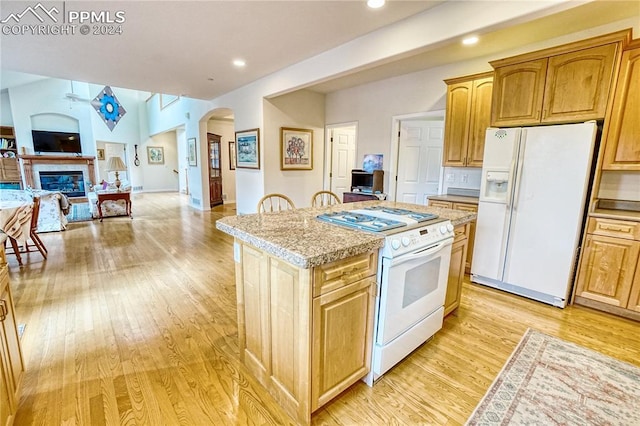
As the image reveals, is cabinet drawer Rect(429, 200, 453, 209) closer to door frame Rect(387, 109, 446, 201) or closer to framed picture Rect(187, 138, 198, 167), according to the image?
door frame Rect(387, 109, 446, 201)

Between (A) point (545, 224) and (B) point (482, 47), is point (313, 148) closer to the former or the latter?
(B) point (482, 47)

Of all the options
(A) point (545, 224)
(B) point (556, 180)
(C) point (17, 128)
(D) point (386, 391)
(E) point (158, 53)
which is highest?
(E) point (158, 53)

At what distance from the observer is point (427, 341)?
211 centimetres

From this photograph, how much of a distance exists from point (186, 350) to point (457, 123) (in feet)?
12.2

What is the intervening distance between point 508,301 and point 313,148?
418 centimetres

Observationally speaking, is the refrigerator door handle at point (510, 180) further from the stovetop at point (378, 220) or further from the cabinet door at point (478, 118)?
the stovetop at point (378, 220)

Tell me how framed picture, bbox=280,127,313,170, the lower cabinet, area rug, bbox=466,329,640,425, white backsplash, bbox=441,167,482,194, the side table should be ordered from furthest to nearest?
the side table < framed picture, bbox=280,127,313,170 < white backsplash, bbox=441,167,482,194 < the lower cabinet < area rug, bbox=466,329,640,425

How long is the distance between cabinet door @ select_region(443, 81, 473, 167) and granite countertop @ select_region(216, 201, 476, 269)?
2.49 meters

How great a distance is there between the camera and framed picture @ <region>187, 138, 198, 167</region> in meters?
7.42

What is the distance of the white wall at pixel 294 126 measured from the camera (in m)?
5.05

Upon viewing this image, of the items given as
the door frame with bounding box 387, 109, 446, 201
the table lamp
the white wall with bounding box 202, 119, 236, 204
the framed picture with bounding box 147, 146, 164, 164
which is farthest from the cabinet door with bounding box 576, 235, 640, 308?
the framed picture with bounding box 147, 146, 164, 164

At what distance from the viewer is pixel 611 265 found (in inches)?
95.5

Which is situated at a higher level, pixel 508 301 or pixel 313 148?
pixel 313 148

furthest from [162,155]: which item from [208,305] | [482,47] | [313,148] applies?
[482,47]
